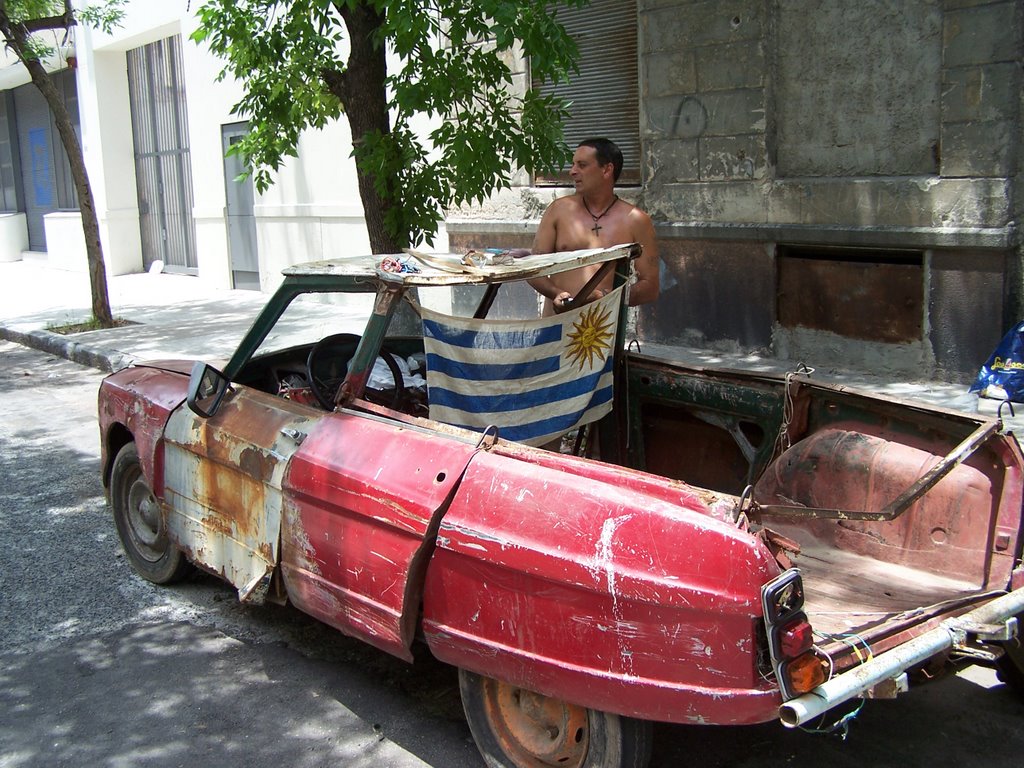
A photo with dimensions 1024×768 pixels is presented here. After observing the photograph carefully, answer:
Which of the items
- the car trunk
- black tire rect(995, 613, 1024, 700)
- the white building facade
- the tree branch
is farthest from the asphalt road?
the tree branch

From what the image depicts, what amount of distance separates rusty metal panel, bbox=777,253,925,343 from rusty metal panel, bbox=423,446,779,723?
214 inches

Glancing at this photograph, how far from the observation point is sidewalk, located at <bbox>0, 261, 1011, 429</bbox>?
7.63 m

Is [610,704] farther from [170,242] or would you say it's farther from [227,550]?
[170,242]

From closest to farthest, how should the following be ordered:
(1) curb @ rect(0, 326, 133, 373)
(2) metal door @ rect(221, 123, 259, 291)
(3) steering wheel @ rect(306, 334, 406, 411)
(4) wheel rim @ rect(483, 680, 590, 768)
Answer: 1. (4) wheel rim @ rect(483, 680, 590, 768)
2. (3) steering wheel @ rect(306, 334, 406, 411)
3. (1) curb @ rect(0, 326, 133, 373)
4. (2) metal door @ rect(221, 123, 259, 291)

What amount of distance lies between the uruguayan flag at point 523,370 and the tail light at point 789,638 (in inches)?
59.2

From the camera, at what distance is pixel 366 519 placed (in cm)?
326

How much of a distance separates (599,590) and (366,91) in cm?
493

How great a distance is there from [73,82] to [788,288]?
1639 cm

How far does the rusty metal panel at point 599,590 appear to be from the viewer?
8.39 feet

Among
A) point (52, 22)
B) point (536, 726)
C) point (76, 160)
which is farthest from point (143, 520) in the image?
point (52, 22)

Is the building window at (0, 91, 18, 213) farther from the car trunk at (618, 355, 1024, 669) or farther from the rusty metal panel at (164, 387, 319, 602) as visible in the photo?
the car trunk at (618, 355, 1024, 669)

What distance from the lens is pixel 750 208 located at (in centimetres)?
845

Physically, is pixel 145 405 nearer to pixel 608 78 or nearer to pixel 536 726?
pixel 536 726

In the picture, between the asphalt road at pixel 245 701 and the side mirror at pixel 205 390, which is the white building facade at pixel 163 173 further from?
the side mirror at pixel 205 390
